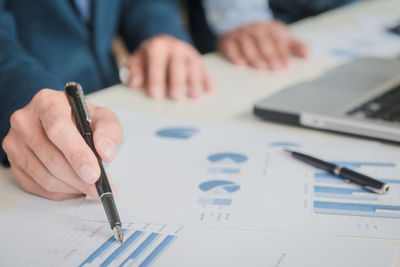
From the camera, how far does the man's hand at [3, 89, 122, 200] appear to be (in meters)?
0.45

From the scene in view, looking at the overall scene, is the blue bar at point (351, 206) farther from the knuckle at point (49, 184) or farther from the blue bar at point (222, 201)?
the knuckle at point (49, 184)

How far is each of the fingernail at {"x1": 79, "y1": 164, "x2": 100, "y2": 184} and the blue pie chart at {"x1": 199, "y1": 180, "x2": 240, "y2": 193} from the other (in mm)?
113

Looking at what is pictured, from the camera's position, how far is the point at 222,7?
1126 mm

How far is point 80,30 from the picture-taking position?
0.93 meters

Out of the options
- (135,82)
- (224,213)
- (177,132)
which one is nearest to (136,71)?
(135,82)

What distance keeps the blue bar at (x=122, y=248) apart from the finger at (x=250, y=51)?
1.78ft

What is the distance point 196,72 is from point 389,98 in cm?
30

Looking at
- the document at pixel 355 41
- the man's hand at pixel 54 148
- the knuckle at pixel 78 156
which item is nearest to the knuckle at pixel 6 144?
the man's hand at pixel 54 148

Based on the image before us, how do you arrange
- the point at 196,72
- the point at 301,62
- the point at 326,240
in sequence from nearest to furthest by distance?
the point at 326,240, the point at 196,72, the point at 301,62

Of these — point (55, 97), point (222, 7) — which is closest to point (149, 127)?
point (55, 97)

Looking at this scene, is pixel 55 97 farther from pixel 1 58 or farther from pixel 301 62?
pixel 301 62

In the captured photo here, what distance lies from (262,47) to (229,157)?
43 centimetres

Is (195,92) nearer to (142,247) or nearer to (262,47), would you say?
(262,47)

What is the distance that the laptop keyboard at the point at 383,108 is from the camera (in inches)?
23.2
